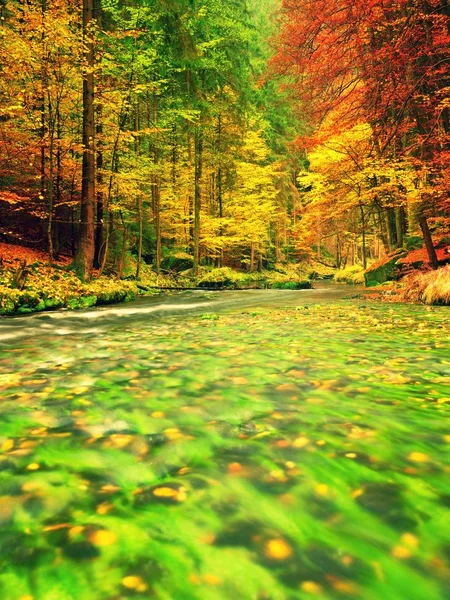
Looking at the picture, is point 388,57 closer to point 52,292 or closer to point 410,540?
point 52,292

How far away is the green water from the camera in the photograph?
4.65 ft

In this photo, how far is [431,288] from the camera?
10383mm

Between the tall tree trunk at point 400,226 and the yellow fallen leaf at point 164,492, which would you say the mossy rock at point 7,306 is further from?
the tall tree trunk at point 400,226

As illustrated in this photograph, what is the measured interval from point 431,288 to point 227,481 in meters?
10.0

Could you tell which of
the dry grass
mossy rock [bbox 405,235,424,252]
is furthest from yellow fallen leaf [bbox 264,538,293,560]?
mossy rock [bbox 405,235,424,252]

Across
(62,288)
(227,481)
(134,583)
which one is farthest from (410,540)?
(62,288)

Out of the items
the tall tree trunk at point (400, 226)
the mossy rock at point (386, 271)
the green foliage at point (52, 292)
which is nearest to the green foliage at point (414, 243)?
the mossy rock at point (386, 271)

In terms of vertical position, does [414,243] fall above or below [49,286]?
above

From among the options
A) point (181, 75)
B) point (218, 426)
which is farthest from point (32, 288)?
point (181, 75)

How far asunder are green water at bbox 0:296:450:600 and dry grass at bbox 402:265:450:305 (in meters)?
6.27

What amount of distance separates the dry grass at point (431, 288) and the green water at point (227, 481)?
20.6 feet

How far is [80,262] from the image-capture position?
13.0 meters

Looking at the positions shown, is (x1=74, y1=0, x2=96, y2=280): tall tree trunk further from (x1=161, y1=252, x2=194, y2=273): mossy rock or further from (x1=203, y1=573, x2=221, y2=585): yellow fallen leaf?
(x1=203, y1=573, x2=221, y2=585): yellow fallen leaf

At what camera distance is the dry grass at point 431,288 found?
32.5 ft
